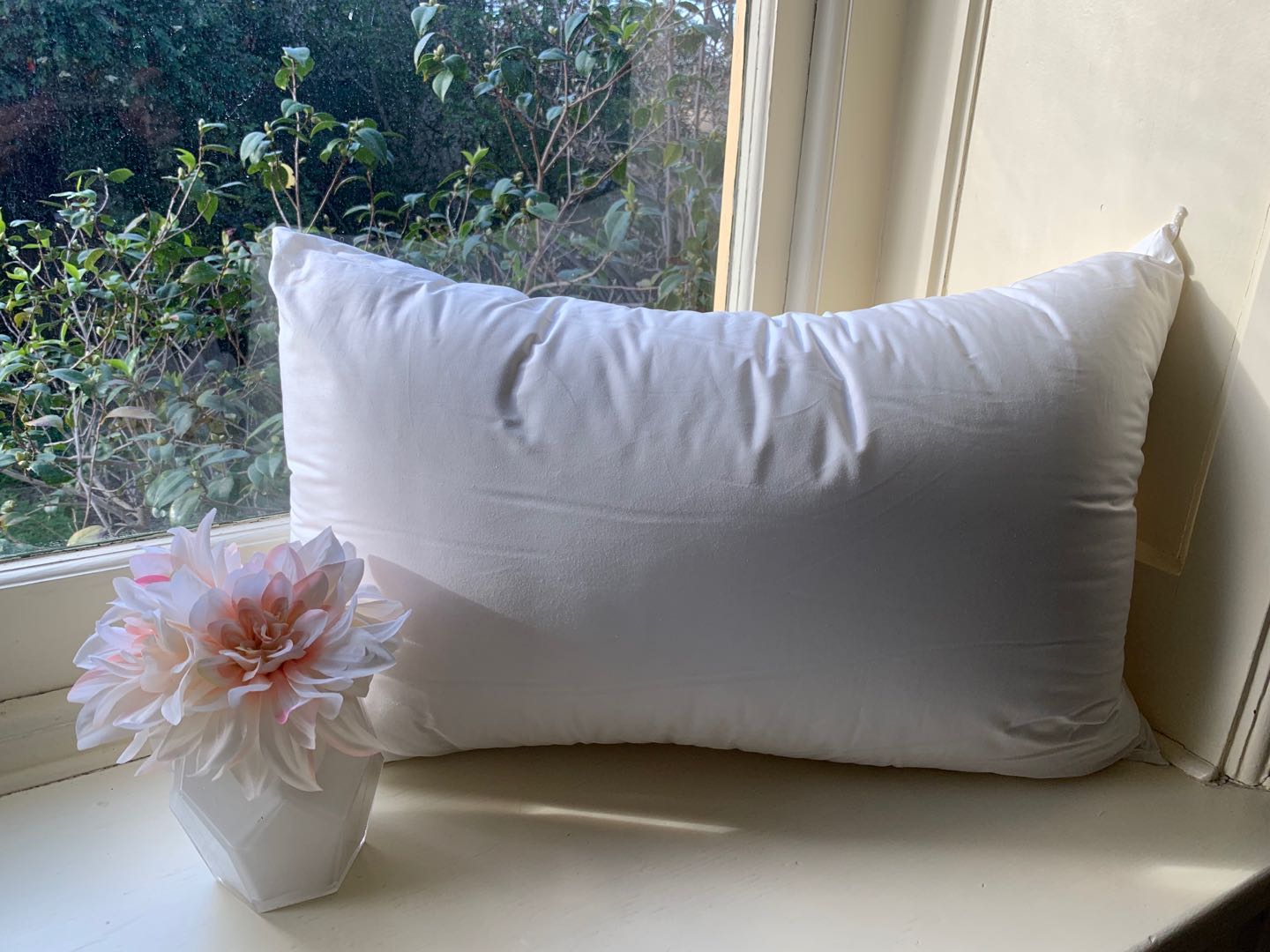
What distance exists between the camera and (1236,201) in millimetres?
759

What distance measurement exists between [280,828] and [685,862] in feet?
0.96

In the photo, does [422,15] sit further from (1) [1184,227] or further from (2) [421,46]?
(1) [1184,227]

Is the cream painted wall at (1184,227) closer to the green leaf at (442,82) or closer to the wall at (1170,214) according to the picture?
the wall at (1170,214)

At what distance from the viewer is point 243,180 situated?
0.83 meters

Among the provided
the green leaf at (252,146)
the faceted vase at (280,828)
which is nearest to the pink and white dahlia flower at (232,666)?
the faceted vase at (280,828)

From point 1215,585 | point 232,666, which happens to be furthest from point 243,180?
point 1215,585

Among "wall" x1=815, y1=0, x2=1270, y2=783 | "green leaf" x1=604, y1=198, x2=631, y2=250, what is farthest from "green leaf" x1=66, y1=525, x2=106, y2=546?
"wall" x1=815, y1=0, x2=1270, y2=783

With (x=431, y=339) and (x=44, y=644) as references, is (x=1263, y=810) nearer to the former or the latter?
(x=431, y=339)

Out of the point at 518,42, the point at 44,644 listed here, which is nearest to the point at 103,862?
the point at 44,644

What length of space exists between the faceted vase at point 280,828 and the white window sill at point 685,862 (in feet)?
0.07

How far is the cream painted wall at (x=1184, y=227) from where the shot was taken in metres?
0.76

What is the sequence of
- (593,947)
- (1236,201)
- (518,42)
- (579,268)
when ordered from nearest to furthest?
(593,947) → (1236,201) → (518,42) → (579,268)

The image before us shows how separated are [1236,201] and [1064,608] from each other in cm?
35

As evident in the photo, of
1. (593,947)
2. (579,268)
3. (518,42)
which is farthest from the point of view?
(579,268)
